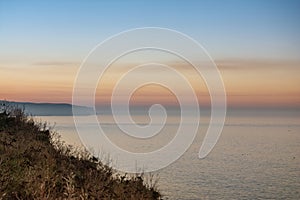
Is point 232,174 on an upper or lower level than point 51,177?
upper

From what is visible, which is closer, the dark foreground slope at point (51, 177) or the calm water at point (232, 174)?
the dark foreground slope at point (51, 177)

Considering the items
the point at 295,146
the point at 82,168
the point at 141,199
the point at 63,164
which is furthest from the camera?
the point at 295,146

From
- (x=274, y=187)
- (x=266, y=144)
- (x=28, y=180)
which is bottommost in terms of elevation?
(x=28, y=180)

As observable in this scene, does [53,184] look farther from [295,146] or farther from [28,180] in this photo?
[295,146]

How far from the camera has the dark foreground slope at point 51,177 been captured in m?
10.2

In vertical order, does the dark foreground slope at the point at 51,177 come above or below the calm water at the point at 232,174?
below

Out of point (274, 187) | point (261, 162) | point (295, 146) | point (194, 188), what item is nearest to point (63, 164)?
point (194, 188)

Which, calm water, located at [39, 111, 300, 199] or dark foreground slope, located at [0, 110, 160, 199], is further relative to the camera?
calm water, located at [39, 111, 300, 199]

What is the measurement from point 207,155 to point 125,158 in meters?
8.75

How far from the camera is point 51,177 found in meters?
11.6

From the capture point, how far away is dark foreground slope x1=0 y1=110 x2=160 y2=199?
1018 cm

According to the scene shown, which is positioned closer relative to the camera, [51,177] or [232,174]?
[51,177]

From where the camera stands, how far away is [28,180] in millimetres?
10719

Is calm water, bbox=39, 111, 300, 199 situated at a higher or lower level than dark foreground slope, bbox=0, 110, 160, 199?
higher
